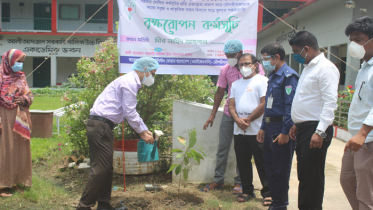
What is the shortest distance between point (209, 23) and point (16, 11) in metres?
26.9

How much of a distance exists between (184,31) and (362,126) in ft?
10.4

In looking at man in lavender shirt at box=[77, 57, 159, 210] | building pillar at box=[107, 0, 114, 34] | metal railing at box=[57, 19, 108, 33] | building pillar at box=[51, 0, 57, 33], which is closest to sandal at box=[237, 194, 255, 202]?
man in lavender shirt at box=[77, 57, 159, 210]

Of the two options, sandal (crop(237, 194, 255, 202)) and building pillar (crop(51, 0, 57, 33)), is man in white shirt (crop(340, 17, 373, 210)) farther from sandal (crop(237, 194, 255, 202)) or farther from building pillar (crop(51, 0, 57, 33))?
building pillar (crop(51, 0, 57, 33))

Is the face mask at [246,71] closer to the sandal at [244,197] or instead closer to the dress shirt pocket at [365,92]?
the sandal at [244,197]

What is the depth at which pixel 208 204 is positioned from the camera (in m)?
4.36

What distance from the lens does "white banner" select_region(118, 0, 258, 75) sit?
17.0 ft

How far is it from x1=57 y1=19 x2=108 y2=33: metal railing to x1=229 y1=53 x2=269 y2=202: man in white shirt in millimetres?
24328

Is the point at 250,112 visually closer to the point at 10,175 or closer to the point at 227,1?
the point at 227,1

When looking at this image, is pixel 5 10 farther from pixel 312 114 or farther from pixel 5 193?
pixel 312 114

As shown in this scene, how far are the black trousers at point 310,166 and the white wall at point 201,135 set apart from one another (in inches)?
64.0

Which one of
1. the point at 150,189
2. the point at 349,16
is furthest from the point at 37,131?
the point at 349,16

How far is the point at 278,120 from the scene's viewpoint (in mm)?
3799

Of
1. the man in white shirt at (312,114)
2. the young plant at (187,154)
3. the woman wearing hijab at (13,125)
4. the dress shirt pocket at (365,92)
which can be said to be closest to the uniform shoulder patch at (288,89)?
Answer: the man in white shirt at (312,114)

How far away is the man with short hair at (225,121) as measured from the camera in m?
4.78
